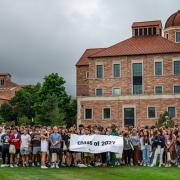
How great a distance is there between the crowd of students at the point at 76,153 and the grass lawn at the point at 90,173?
177cm

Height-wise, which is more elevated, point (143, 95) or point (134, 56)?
point (134, 56)

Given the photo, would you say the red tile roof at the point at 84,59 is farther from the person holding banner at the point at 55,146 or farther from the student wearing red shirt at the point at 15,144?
the person holding banner at the point at 55,146

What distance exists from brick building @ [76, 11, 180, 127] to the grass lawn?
51.0m

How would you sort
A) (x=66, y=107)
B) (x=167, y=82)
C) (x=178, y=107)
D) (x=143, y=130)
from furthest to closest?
(x=66, y=107) → (x=167, y=82) → (x=178, y=107) → (x=143, y=130)

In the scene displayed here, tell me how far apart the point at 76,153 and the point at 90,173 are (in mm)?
4101

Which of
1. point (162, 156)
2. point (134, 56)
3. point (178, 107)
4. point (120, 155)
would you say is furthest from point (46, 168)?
point (134, 56)

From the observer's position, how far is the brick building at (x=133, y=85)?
74750 millimetres

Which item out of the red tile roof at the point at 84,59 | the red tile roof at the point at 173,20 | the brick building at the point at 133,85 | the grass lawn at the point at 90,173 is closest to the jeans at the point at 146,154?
the grass lawn at the point at 90,173

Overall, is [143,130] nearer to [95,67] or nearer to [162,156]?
[162,156]

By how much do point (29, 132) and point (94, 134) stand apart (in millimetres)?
3235

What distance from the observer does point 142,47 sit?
81.4 metres

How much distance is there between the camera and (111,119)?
76.6m

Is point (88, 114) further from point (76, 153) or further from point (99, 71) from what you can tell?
point (76, 153)

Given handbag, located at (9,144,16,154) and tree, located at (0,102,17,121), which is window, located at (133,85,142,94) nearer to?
tree, located at (0,102,17,121)
